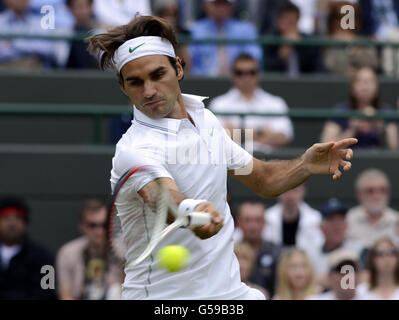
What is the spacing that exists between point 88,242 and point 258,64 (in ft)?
9.38

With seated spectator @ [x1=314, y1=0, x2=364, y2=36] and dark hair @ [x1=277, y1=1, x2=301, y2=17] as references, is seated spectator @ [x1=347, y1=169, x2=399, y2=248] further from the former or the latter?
seated spectator @ [x1=314, y1=0, x2=364, y2=36]

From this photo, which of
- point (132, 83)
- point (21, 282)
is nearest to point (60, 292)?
point (21, 282)

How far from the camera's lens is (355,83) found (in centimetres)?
895

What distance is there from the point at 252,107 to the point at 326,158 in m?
4.22

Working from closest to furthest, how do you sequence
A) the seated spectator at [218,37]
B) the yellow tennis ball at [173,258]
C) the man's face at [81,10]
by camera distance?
the yellow tennis ball at [173,258], the man's face at [81,10], the seated spectator at [218,37]

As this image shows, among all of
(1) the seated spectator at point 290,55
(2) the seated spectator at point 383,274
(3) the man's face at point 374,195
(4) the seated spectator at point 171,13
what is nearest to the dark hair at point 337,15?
(1) the seated spectator at point 290,55

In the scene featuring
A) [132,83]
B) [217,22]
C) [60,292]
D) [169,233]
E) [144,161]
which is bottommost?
[60,292]

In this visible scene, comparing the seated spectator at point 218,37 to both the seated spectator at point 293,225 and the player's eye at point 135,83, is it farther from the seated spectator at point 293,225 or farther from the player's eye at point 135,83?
the player's eye at point 135,83

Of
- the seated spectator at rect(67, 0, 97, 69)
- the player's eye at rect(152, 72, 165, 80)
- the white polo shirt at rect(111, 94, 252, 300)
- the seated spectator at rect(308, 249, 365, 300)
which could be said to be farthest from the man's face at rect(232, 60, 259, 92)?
the player's eye at rect(152, 72, 165, 80)

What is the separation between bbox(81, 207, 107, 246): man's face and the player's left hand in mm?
3179

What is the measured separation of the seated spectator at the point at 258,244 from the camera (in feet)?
25.3

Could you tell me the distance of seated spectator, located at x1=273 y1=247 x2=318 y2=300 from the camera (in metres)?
7.50

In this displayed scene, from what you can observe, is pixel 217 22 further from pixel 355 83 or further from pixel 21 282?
pixel 21 282

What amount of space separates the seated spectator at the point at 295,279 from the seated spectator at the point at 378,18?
3679mm
